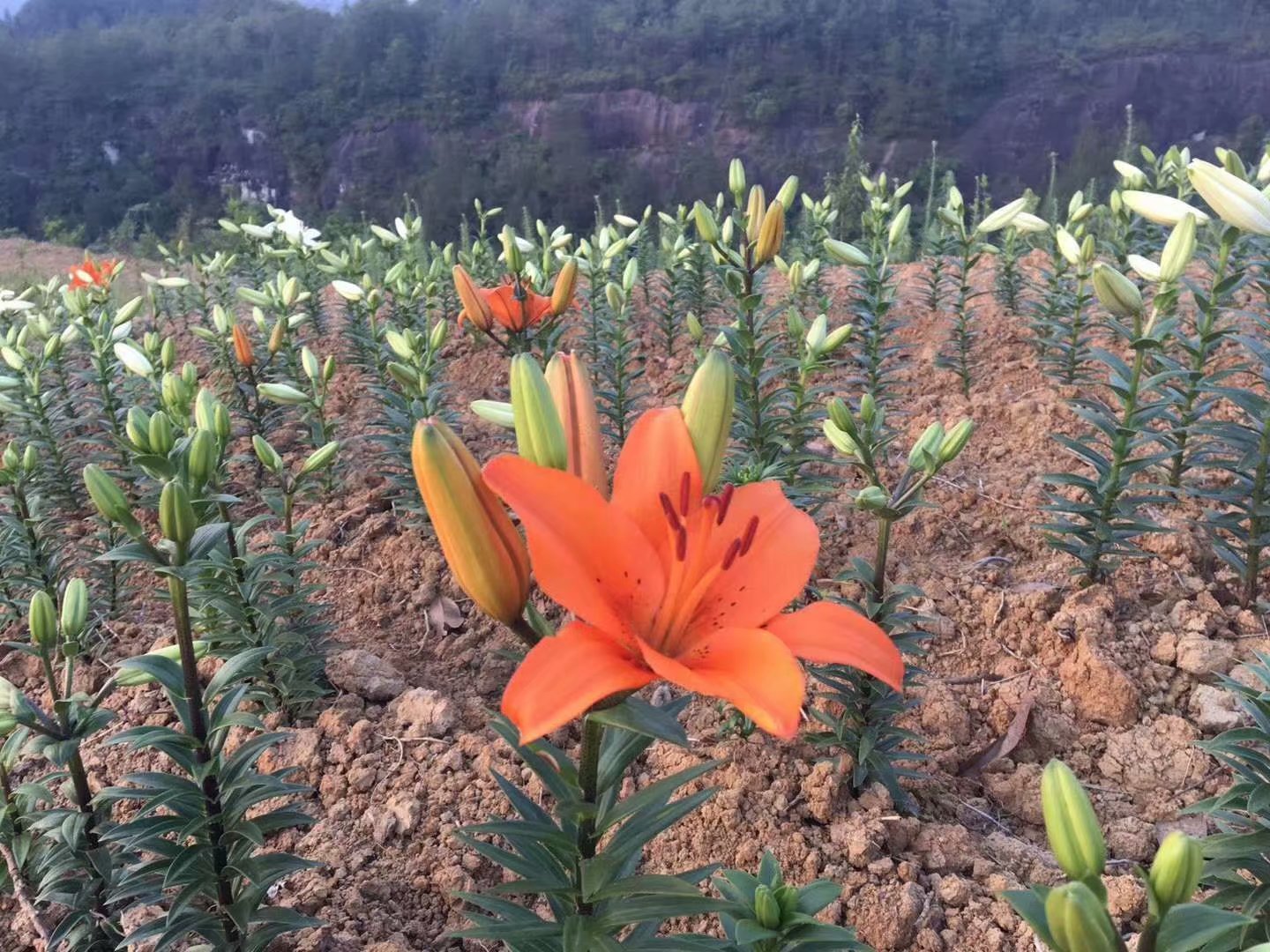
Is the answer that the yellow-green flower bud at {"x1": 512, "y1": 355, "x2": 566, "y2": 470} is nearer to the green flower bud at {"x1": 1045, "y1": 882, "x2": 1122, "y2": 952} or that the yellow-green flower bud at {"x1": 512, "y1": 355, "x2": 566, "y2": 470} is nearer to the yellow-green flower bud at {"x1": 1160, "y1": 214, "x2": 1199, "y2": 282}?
the green flower bud at {"x1": 1045, "y1": 882, "x2": 1122, "y2": 952}

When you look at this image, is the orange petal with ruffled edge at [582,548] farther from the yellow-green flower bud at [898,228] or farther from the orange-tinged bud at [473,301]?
the yellow-green flower bud at [898,228]

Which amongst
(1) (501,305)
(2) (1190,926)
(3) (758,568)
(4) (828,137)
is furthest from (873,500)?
(4) (828,137)

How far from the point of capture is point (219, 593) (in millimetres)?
1841

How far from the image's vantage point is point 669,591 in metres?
0.80

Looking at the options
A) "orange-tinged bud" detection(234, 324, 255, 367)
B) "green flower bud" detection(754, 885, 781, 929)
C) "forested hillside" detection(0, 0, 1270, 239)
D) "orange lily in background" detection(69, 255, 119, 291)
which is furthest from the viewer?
"forested hillside" detection(0, 0, 1270, 239)

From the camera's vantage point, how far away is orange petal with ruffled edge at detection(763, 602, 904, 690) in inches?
29.5

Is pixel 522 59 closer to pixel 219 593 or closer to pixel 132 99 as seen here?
pixel 132 99

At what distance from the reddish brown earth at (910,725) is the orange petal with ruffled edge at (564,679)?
24.1 inches

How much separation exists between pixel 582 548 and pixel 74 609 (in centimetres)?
99

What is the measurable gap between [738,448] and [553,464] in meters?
1.95

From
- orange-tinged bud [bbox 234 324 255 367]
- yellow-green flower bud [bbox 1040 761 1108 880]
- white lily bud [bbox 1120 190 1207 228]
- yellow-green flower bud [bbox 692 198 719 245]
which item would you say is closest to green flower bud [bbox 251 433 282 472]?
orange-tinged bud [bbox 234 324 255 367]

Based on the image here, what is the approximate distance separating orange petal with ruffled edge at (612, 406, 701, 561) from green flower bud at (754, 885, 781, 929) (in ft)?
1.56

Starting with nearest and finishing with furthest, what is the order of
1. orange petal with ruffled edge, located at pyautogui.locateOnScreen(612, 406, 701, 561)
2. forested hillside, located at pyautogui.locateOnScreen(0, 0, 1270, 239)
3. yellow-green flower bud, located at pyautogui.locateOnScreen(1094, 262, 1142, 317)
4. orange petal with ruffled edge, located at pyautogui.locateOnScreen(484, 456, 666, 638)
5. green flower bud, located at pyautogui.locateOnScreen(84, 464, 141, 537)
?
orange petal with ruffled edge, located at pyautogui.locateOnScreen(484, 456, 666, 638)
orange petal with ruffled edge, located at pyautogui.locateOnScreen(612, 406, 701, 561)
green flower bud, located at pyautogui.locateOnScreen(84, 464, 141, 537)
yellow-green flower bud, located at pyautogui.locateOnScreen(1094, 262, 1142, 317)
forested hillside, located at pyautogui.locateOnScreen(0, 0, 1270, 239)

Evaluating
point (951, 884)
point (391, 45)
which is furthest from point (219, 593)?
point (391, 45)
